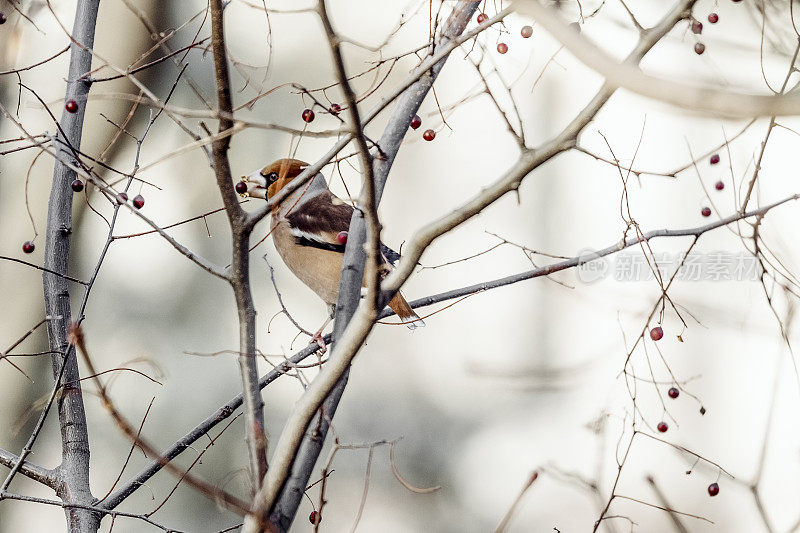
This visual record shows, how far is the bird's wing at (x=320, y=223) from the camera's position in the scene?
2.19m

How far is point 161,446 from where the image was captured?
354 cm

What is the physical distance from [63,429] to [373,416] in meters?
2.29

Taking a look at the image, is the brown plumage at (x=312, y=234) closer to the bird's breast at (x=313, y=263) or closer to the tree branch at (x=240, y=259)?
the bird's breast at (x=313, y=263)

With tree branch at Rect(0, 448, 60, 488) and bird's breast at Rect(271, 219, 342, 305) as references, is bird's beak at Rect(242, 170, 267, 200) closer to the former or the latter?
bird's breast at Rect(271, 219, 342, 305)

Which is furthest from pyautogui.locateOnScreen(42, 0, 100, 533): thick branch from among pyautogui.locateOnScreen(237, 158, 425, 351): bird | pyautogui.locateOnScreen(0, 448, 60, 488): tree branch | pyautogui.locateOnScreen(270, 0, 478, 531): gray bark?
pyautogui.locateOnScreen(237, 158, 425, 351): bird

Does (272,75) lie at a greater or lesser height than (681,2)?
greater

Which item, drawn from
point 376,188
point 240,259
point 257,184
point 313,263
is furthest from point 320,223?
point 240,259

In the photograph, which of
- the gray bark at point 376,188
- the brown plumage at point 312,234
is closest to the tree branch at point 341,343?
the gray bark at point 376,188

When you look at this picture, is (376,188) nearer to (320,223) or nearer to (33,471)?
(33,471)

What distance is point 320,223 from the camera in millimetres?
2229

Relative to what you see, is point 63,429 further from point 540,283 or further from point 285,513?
point 540,283

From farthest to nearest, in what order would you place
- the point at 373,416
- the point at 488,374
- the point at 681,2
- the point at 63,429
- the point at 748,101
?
the point at 373,416, the point at 488,374, the point at 63,429, the point at 681,2, the point at 748,101

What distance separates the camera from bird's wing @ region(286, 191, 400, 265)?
7.20 feet

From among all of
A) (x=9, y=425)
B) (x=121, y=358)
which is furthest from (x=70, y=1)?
(x=9, y=425)
